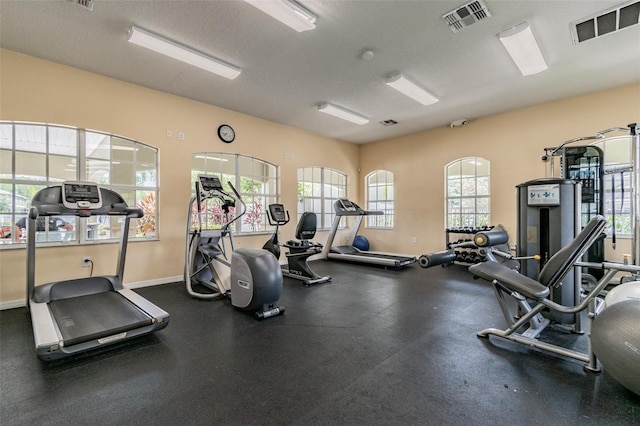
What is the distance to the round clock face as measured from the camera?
5.63 metres

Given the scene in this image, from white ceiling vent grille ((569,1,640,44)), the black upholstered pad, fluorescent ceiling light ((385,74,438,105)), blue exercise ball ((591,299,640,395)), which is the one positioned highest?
white ceiling vent grille ((569,1,640,44))

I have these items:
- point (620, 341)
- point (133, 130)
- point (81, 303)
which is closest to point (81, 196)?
point (81, 303)

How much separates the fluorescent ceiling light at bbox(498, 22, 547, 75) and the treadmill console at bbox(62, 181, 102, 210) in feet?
16.5

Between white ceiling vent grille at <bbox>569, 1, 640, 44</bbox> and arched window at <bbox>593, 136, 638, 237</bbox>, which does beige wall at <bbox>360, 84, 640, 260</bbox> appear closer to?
arched window at <bbox>593, 136, 638, 237</bbox>

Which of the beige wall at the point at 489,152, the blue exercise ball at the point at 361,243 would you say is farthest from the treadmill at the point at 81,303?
the beige wall at the point at 489,152

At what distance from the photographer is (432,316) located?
3.30 metres

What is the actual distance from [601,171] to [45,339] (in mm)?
7286

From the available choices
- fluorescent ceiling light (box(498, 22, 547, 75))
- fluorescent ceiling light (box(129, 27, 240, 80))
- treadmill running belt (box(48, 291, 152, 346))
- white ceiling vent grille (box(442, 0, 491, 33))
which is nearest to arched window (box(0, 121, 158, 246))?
treadmill running belt (box(48, 291, 152, 346))

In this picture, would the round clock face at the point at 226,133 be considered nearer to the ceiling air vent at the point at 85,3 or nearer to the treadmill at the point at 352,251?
the treadmill at the point at 352,251

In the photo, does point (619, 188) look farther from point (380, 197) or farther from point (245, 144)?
point (245, 144)

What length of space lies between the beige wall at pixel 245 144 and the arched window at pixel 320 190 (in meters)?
0.32

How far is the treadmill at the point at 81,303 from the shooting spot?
238 centimetres

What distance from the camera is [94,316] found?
9.18 ft

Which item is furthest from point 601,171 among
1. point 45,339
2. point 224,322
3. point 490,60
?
point 45,339
